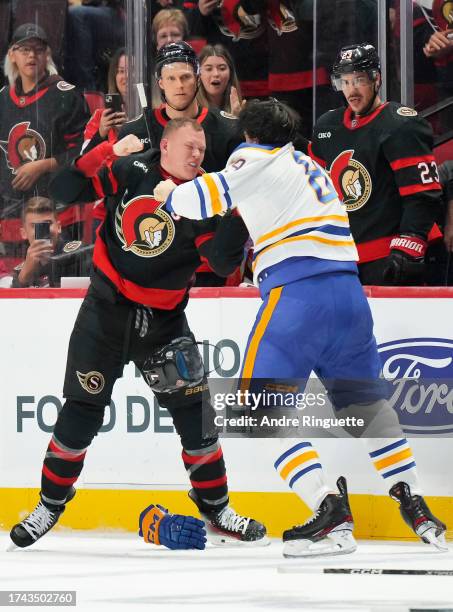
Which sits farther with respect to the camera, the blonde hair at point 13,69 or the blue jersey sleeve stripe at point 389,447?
the blonde hair at point 13,69

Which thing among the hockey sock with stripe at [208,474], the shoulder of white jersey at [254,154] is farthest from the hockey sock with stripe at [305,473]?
the shoulder of white jersey at [254,154]

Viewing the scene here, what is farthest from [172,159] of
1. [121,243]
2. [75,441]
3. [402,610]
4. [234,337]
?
[402,610]

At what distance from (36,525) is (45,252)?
1.11 meters

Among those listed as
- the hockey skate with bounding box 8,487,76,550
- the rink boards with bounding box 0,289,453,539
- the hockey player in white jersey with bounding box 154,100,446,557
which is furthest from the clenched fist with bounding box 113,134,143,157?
the hockey skate with bounding box 8,487,76,550

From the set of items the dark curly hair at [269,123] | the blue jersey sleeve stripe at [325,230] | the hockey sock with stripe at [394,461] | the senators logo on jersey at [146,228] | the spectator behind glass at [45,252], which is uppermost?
the dark curly hair at [269,123]

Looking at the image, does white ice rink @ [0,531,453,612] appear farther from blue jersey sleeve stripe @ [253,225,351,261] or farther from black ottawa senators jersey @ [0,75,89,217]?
black ottawa senators jersey @ [0,75,89,217]

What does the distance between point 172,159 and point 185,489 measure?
120 cm

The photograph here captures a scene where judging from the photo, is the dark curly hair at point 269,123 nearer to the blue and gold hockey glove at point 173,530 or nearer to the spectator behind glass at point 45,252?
the spectator behind glass at point 45,252

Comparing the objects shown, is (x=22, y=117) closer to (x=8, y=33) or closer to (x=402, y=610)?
(x=8, y=33)

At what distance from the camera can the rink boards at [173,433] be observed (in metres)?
4.59

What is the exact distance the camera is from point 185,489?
4.71m

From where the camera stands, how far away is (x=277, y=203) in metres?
4.01

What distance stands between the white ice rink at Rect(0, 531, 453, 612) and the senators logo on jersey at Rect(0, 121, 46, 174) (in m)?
1.45

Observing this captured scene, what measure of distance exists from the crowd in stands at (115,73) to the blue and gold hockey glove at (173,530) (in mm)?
981
